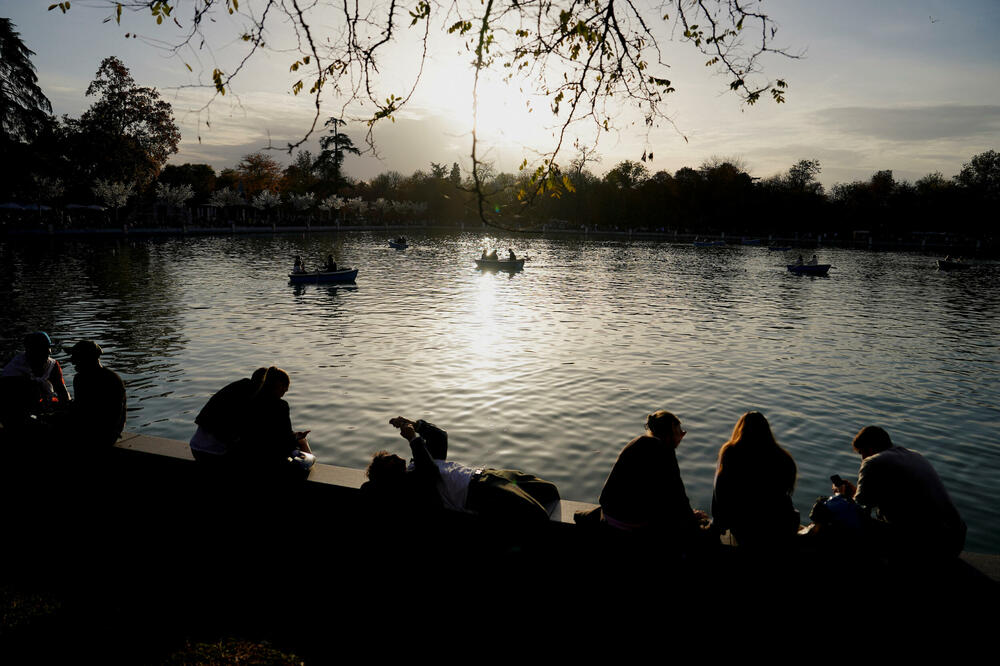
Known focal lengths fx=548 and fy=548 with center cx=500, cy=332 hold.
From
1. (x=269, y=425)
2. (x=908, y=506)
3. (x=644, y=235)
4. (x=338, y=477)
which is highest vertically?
(x=644, y=235)

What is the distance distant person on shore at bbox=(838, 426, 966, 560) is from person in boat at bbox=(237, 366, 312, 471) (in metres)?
5.45

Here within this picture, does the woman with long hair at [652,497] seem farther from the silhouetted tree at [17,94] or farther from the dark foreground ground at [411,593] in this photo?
the silhouetted tree at [17,94]

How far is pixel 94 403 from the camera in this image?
5.93 meters

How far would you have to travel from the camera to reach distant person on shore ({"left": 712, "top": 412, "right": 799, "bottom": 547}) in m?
4.41

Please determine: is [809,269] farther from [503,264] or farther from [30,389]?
[30,389]

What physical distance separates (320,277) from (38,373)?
23744 mm

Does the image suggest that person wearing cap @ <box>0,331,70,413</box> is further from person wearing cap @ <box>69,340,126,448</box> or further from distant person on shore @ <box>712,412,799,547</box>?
distant person on shore @ <box>712,412,799,547</box>

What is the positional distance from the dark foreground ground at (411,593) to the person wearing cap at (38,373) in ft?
5.77

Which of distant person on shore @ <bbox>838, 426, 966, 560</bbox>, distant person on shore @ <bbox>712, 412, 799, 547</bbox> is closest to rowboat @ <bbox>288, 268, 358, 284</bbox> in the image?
distant person on shore @ <bbox>712, 412, 799, 547</bbox>

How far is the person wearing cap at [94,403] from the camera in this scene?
585 centimetres

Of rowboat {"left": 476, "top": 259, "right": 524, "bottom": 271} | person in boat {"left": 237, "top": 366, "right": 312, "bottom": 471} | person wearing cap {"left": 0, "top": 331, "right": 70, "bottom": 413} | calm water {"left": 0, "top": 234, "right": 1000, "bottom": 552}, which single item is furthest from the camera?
rowboat {"left": 476, "top": 259, "right": 524, "bottom": 271}

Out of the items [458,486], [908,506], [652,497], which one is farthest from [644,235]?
[458,486]

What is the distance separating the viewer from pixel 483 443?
10.6 m

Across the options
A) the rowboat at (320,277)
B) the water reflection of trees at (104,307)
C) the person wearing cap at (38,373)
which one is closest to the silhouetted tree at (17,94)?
the water reflection of trees at (104,307)
